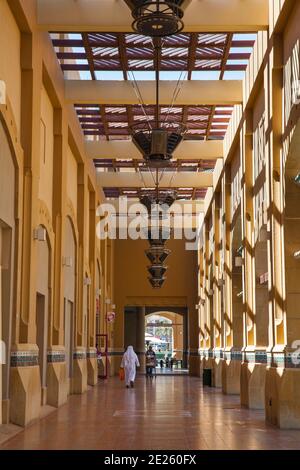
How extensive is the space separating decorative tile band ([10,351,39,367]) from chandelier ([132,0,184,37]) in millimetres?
5739

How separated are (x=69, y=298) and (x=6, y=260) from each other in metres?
8.44

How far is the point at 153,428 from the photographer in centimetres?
1172

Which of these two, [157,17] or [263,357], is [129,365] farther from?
[157,17]

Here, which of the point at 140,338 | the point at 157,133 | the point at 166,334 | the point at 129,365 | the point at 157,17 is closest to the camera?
the point at 157,17

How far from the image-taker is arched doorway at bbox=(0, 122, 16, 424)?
11.9 meters

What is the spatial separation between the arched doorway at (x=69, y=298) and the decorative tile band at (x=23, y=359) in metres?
6.59

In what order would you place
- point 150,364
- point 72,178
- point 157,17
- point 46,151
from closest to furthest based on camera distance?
1. point 157,17
2. point 46,151
3. point 72,178
4. point 150,364

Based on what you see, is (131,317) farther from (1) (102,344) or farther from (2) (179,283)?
(1) (102,344)

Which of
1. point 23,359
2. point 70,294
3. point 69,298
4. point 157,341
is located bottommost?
point 157,341

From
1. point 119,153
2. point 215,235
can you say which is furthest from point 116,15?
point 215,235

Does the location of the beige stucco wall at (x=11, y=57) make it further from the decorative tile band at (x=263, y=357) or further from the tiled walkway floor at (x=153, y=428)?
the decorative tile band at (x=263, y=357)

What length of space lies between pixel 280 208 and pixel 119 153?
1127 centimetres

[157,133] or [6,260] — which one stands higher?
[157,133]

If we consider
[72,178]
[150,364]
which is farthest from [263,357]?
[150,364]
